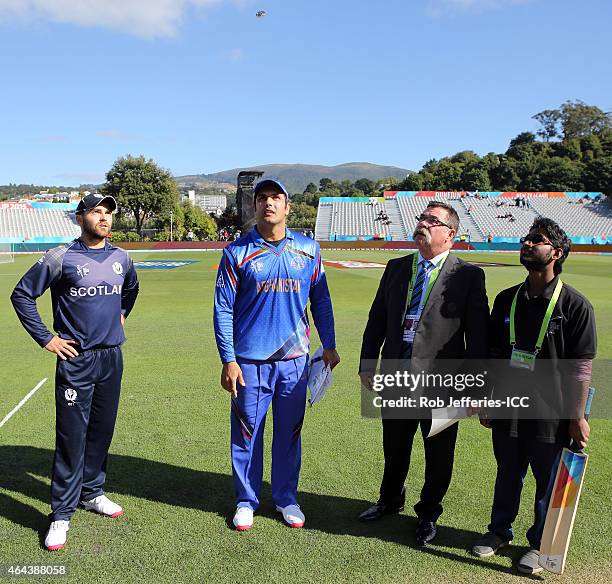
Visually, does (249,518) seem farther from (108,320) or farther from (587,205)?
(587,205)

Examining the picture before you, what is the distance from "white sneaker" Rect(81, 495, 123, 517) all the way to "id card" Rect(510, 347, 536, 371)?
2533 millimetres

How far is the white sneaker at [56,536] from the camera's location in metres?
3.10

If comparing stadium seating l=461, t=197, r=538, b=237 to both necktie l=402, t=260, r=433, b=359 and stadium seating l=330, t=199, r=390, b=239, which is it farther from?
necktie l=402, t=260, r=433, b=359

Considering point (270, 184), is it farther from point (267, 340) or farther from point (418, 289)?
point (418, 289)

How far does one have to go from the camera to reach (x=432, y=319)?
3.19 meters

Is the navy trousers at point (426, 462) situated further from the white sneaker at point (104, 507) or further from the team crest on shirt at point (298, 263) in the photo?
the white sneaker at point (104, 507)

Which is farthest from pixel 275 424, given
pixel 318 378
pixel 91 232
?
pixel 91 232

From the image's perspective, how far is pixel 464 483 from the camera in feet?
13.1

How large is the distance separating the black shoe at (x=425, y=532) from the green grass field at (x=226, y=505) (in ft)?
0.16

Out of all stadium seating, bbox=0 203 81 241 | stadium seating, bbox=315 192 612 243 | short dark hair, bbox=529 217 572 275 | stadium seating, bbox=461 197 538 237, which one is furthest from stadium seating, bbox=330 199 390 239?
short dark hair, bbox=529 217 572 275

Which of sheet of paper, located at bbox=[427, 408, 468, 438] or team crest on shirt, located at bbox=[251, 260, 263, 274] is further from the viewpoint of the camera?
team crest on shirt, located at bbox=[251, 260, 263, 274]

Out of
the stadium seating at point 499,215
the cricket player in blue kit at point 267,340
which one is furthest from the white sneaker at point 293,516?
the stadium seating at point 499,215

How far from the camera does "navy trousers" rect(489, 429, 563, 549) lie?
9.93 feet

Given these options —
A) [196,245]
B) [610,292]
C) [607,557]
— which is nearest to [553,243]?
[607,557]
